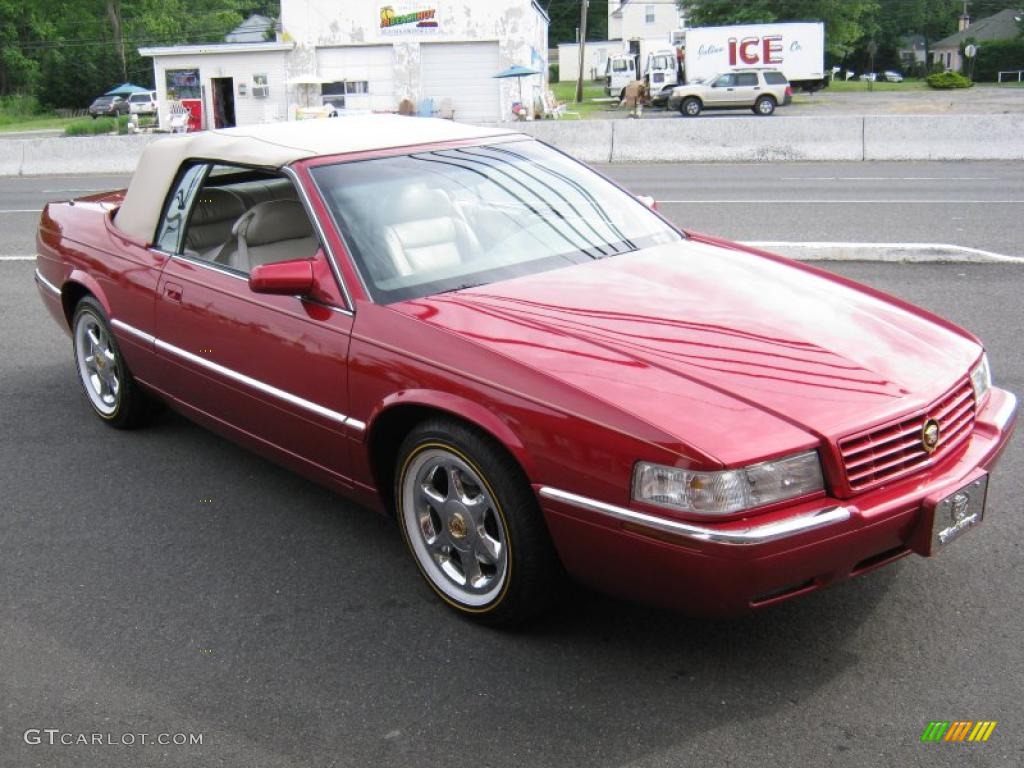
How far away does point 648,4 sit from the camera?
9169 cm

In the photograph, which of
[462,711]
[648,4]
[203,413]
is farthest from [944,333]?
[648,4]

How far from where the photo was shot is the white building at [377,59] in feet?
137

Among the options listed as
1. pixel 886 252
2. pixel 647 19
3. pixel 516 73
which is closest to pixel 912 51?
pixel 647 19

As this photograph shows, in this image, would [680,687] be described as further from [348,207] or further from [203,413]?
[203,413]

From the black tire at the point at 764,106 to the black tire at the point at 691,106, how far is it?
215cm

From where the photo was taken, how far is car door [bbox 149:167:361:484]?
12.5 feet

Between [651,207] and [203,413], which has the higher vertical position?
[651,207]

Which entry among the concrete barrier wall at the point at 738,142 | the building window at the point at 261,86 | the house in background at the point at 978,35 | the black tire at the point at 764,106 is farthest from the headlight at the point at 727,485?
the house in background at the point at 978,35

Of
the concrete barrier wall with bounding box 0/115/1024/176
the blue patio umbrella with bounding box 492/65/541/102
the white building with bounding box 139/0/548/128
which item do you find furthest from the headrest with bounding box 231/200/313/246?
the white building with bounding box 139/0/548/128

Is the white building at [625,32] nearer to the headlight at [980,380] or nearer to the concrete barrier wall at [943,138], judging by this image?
the concrete barrier wall at [943,138]

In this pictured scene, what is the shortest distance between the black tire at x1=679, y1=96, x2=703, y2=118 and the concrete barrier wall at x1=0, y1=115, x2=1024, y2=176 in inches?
838

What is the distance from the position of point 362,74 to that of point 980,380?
41.5 m

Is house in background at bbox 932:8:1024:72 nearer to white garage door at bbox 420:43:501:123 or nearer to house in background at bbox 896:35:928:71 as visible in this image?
house in background at bbox 896:35:928:71

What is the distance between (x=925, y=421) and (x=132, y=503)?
10.7 ft
